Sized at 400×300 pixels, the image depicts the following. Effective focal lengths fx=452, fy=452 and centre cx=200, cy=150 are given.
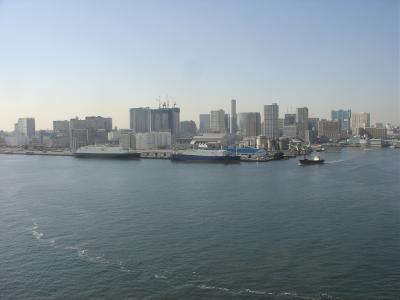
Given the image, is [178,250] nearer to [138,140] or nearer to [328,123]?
[138,140]

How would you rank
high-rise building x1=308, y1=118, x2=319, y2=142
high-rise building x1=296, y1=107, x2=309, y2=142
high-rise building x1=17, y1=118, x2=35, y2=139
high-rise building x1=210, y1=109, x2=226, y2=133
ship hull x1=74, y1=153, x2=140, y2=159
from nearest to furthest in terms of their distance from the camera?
ship hull x1=74, y1=153, x2=140, y2=159, high-rise building x1=308, y1=118, x2=319, y2=142, high-rise building x1=296, y1=107, x2=309, y2=142, high-rise building x1=17, y1=118, x2=35, y2=139, high-rise building x1=210, y1=109, x2=226, y2=133

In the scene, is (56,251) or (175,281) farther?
(56,251)

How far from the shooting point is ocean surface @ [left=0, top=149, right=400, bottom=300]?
5082 millimetres

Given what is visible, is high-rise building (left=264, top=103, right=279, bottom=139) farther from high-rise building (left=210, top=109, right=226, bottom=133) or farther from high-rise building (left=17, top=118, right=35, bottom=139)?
high-rise building (left=17, top=118, right=35, bottom=139)

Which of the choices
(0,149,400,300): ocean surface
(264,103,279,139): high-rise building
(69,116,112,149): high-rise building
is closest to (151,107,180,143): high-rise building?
(69,116,112,149): high-rise building

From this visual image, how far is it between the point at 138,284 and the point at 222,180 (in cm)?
977

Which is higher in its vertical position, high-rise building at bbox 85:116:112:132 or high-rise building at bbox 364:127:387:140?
high-rise building at bbox 85:116:112:132

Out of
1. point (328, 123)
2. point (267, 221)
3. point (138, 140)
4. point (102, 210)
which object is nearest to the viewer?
point (267, 221)

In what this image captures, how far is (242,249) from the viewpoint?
636 cm

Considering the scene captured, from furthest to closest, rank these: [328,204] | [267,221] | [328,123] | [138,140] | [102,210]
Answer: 1. [328,123]
2. [138,140]
3. [328,204]
4. [102,210]
5. [267,221]

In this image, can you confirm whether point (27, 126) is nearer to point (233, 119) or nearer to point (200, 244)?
point (233, 119)

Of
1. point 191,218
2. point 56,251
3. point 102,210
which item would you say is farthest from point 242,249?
point 102,210

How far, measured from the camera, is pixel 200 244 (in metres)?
6.58

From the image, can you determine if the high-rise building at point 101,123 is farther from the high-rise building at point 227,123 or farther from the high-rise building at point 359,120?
the high-rise building at point 359,120
